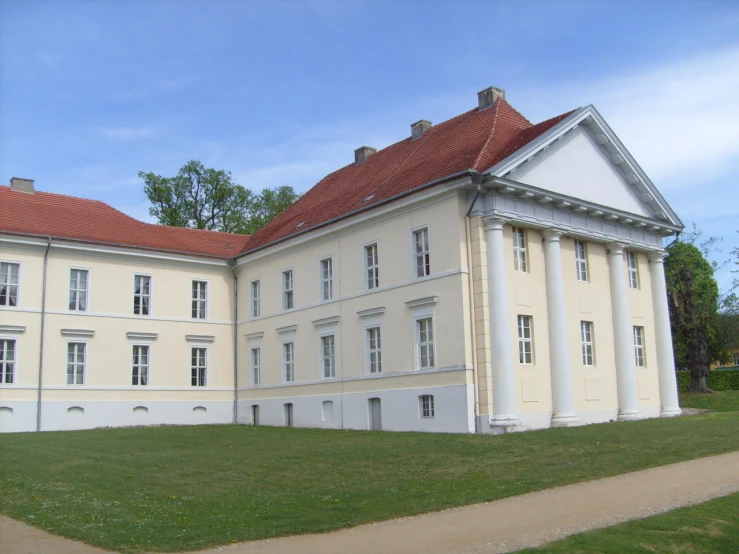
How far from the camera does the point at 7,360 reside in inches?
1179

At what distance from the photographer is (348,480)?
15.1 meters

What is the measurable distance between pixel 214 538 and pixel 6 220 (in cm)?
2549

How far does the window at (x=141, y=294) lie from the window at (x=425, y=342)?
45.4 ft

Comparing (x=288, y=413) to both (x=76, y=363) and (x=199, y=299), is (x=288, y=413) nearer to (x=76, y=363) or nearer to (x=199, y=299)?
(x=199, y=299)

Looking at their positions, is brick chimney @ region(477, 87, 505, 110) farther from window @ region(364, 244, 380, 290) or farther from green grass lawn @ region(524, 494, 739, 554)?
green grass lawn @ region(524, 494, 739, 554)

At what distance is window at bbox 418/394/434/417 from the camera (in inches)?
992

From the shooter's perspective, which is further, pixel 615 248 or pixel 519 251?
pixel 615 248

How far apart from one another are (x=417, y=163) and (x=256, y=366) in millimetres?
12111

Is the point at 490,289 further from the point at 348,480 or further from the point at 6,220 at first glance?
the point at 6,220

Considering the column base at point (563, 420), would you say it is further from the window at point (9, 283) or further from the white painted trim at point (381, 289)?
the window at point (9, 283)

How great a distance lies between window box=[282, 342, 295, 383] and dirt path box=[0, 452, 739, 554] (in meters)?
19.8

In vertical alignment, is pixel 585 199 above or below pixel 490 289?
above

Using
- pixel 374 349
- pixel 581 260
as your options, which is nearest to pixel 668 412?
pixel 581 260

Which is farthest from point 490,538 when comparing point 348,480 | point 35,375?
point 35,375
